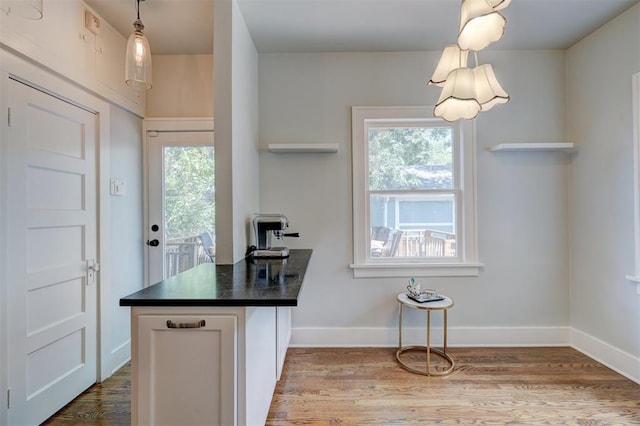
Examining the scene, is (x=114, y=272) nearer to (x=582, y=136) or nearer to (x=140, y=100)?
(x=140, y=100)

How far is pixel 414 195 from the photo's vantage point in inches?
111

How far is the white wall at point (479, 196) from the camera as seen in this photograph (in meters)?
2.76

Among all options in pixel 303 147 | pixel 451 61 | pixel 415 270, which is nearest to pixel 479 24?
pixel 451 61

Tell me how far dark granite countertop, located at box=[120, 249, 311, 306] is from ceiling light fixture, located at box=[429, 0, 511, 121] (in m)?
1.18

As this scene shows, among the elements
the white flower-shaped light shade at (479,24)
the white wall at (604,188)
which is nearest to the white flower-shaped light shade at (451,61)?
the white flower-shaped light shade at (479,24)

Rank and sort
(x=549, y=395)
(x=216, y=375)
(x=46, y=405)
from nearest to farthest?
(x=216, y=375), (x=46, y=405), (x=549, y=395)

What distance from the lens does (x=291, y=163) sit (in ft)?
9.11

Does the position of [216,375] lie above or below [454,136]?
below

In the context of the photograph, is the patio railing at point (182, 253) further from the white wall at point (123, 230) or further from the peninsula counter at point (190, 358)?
the peninsula counter at point (190, 358)

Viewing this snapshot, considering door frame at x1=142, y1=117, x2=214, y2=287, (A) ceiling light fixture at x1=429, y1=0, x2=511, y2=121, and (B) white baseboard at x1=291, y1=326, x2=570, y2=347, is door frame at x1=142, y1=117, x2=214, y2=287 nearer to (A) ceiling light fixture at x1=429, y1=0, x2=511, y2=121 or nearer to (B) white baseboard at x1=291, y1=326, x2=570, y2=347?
(B) white baseboard at x1=291, y1=326, x2=570, y2=347

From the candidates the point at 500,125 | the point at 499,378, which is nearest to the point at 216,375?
the point at 499,378

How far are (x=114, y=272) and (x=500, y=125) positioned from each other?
3.46 meters

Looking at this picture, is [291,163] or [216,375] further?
[291,163]

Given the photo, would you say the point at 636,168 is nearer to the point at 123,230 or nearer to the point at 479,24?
the point at 479,24
